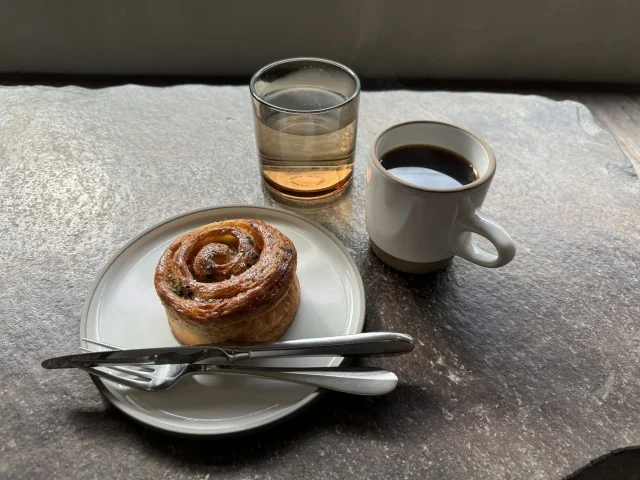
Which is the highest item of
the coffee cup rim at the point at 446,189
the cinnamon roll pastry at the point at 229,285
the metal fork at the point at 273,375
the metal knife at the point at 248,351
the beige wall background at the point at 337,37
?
the coffee cup rim at the point at 446,189

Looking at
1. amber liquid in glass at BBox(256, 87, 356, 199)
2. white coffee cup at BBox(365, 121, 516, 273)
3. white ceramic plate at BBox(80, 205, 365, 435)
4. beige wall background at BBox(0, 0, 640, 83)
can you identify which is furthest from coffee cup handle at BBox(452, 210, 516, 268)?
beige wall background at BBox(0, 0, 640, 83)

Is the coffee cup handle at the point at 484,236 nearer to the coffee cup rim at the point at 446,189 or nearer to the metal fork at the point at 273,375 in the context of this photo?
the coffee cup rim at the point at 446,189

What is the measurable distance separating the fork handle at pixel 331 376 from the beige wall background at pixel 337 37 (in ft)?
5.38

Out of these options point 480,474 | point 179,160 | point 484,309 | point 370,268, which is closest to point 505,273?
point 484,309

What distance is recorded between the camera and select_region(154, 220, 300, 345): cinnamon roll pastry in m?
0.72

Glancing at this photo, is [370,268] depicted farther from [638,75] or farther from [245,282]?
[638,75]

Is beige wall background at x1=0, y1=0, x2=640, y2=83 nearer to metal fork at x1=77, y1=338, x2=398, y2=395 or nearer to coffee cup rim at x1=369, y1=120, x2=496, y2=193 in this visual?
coffee cup rim at x1=369, y1=120, x2=496, y2=193

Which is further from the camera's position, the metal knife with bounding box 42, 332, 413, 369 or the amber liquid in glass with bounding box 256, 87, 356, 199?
the amber liquid in glass with bounding box 256, 87, 356, 199

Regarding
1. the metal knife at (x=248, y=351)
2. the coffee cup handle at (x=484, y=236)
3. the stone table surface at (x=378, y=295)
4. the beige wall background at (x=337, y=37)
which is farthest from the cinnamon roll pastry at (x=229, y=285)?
the beige wall background at (x=337, y=37)

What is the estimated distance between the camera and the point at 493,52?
81.4 inches

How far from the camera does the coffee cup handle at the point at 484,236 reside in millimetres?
772

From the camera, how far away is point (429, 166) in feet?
2.95

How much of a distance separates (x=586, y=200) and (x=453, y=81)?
1213 millimetres

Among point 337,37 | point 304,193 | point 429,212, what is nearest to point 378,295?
point 429,212
